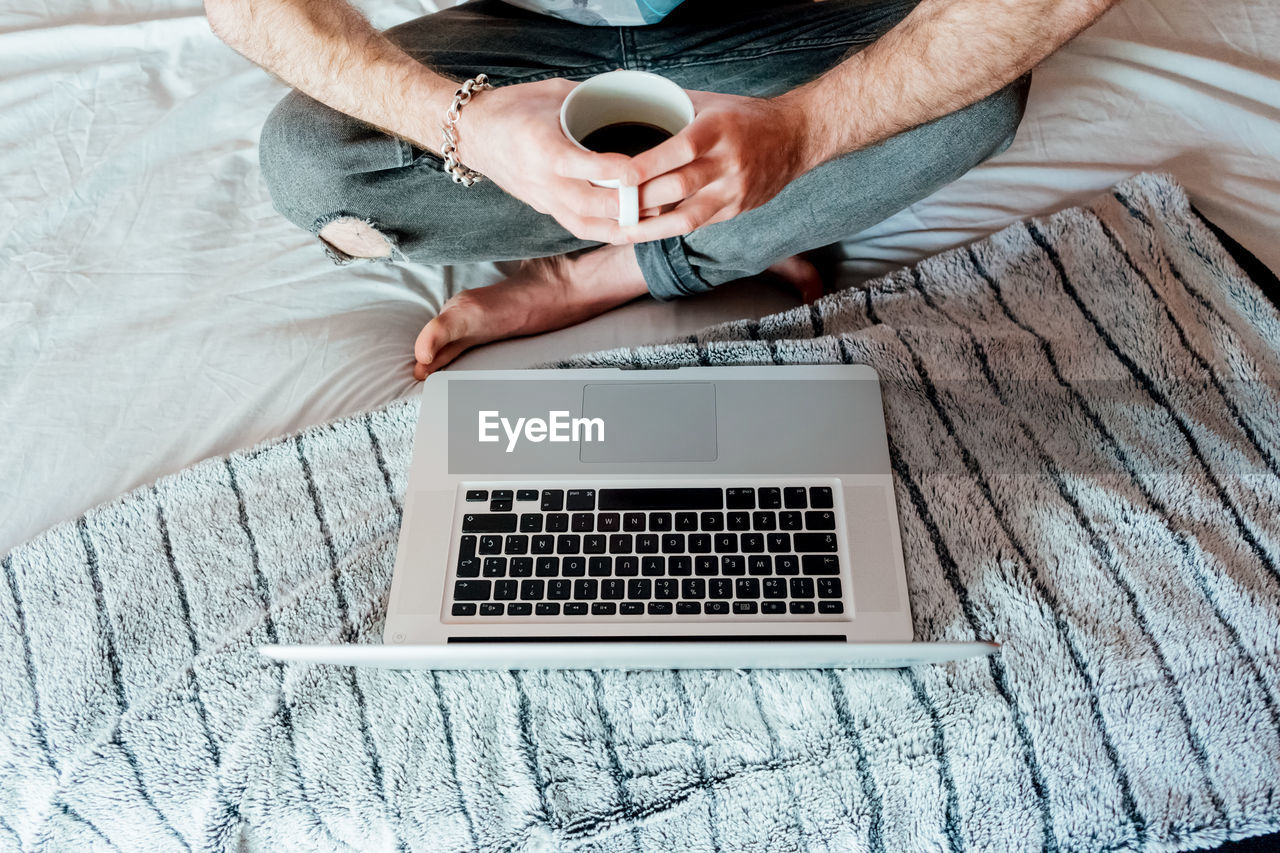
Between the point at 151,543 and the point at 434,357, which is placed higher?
the point at 434,357

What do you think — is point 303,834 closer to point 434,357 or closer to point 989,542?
point 434,357

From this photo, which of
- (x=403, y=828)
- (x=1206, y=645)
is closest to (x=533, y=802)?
(x=403, y=828)

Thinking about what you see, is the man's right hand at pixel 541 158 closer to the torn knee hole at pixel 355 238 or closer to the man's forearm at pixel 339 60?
the man's forearm at pixel 339 60

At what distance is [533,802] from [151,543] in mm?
472

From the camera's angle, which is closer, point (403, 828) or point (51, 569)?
point (403, 828)

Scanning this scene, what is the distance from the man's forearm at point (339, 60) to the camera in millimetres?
779

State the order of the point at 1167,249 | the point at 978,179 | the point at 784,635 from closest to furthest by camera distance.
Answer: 1. the point at 784,635
2. the point at 1167,249
3. the point at 978,179

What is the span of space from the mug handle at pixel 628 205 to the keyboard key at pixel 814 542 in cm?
31

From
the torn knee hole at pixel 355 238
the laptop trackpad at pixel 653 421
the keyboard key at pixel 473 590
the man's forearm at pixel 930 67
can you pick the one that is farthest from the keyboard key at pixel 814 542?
the torn knee hole at pixel 355 238

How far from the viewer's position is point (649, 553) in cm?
70

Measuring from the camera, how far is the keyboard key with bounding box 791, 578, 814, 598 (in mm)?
674

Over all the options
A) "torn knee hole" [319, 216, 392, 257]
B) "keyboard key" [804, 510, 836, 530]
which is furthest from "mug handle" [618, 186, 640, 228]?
"torn knee hole" [319, 216, 392, 257]

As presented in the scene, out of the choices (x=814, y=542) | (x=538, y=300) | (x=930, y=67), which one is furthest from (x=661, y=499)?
(x=930, y=67)

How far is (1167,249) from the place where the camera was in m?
0.92
